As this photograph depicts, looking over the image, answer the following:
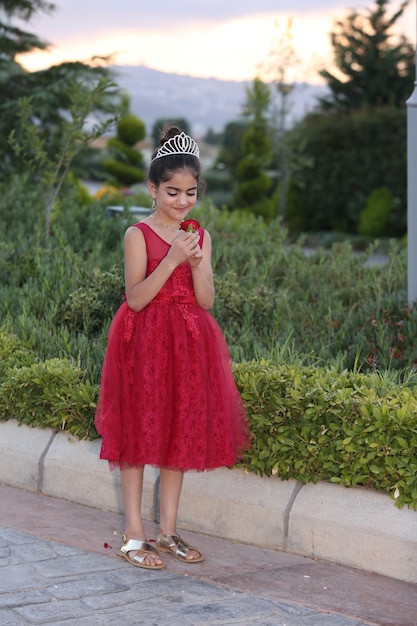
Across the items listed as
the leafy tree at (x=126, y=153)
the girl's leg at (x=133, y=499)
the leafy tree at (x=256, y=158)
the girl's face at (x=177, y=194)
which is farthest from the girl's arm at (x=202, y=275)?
the leafy tree at (x=126, y=153)

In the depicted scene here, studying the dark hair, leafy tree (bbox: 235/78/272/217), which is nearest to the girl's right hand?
the dark hair

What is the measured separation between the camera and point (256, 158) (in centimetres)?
3105

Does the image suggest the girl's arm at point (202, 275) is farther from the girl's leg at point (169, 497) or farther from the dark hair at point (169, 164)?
the girl's leg at point (169, 497)

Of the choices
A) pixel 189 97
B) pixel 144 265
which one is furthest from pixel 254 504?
pixel 189 97

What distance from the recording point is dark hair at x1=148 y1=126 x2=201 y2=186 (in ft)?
13.0

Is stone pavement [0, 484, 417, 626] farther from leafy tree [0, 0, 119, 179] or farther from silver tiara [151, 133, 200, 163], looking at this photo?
leafy tree [0, 0, 119, 179]

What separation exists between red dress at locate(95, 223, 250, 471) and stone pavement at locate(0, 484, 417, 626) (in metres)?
0.42

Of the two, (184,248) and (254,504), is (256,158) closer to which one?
(254,504)

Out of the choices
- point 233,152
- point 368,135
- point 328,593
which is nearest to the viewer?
point 328,593

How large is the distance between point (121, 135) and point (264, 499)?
96.3 feet

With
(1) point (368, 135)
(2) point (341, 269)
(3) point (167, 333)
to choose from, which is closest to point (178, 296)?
(3) point (167, 333)

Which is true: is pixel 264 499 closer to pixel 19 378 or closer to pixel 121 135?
pixel 19 378

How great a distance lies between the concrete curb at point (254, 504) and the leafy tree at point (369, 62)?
29.2 m

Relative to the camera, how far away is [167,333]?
3992 mm
